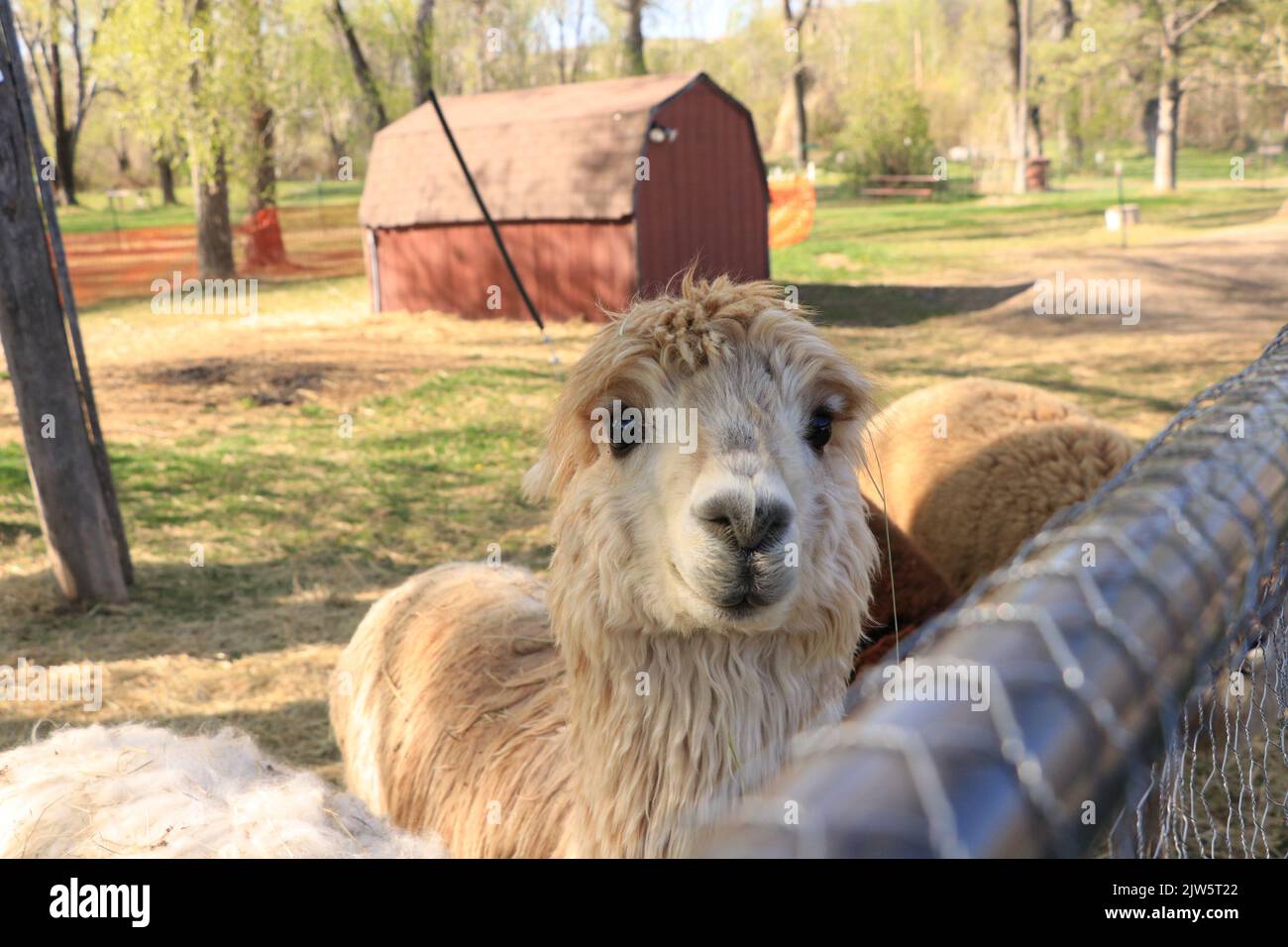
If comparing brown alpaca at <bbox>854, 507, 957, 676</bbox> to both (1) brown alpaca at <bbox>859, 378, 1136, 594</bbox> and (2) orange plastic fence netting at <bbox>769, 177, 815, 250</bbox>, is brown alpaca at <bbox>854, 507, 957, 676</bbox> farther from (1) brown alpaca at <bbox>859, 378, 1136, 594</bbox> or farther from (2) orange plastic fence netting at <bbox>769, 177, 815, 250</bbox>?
(2) orange plastic fence netting at <bbox>769, 177, 815, 250</bbox>

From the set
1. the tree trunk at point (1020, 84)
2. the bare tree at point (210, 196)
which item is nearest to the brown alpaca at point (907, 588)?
the bare tree at point (210, 196)

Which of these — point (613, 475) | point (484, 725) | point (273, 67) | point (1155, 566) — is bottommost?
point (484, 725)

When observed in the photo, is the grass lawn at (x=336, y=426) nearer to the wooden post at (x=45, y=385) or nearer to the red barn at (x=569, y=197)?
the wooden post at (x=45, y=385)

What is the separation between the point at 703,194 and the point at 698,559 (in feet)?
53.4

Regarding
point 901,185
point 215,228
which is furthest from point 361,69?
point 901,185

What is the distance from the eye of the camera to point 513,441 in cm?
1041

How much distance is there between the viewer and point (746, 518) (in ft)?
6.73

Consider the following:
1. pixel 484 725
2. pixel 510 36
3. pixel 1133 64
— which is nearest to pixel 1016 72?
pixel 1133 64

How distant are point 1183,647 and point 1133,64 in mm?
36245

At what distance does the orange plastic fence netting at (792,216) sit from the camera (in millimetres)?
26031

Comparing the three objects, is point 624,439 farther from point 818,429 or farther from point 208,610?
point 208,610

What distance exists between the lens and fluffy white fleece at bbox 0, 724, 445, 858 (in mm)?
2045

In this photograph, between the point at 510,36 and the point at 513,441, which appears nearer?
the point at 513,441
